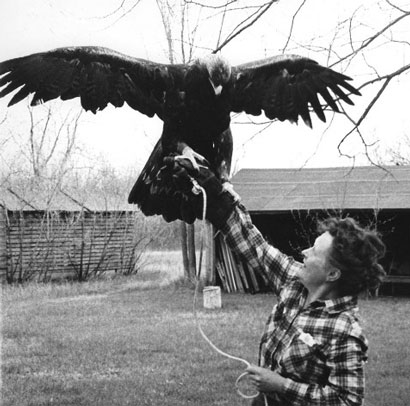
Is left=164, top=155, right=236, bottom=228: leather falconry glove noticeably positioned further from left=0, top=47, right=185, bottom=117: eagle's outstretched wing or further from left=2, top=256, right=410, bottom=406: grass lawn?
left=2, top=256, right=410, bottom=406: grass lawn

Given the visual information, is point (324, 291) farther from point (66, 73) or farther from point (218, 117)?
point (66, 73)

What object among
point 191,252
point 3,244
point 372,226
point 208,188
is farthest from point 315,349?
point 191,252

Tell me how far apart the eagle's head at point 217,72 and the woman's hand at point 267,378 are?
1284 millimetres

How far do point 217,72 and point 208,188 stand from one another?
73 cm

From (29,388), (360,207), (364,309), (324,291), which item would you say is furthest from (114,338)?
(324,291)

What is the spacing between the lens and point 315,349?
1.94 m

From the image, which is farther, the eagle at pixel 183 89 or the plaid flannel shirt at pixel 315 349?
the eagle at pixel 183 89

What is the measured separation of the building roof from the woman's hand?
10692 mm

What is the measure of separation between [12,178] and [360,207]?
367 inches

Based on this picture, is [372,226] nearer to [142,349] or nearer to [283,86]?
[142,349]

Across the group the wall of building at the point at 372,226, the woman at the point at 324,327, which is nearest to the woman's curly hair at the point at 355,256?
the woman at the point at 324,327

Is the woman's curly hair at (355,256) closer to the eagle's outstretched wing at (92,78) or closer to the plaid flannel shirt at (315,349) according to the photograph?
the plaid flannel shirt at (315,349)

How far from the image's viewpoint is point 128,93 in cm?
291

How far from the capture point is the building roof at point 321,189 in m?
13.4
